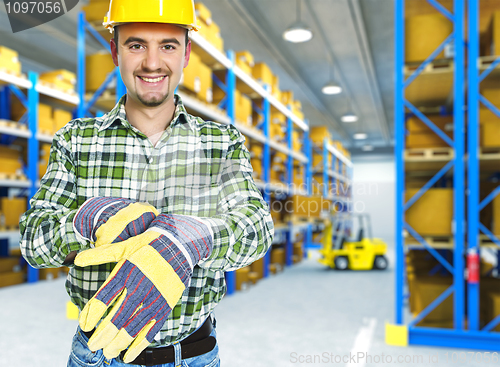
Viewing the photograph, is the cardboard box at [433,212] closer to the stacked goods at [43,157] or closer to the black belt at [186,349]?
the black belt at [186,349]

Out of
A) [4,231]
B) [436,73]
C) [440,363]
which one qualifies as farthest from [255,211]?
[4,231]

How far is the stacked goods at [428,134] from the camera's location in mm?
4574

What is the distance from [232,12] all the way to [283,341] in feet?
23.3

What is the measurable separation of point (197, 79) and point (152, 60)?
4861 mm

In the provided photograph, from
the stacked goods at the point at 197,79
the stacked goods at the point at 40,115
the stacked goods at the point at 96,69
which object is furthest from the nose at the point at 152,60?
the stacked goods at the point at 40,115

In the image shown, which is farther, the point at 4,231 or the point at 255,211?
the point at 4,231

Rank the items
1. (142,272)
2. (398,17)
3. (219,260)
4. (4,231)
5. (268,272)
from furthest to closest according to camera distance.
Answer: (268,272) → (4,231) → (398,17) → (219,260) → (142,272)

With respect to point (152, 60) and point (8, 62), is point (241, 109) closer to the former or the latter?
point (8, 62)

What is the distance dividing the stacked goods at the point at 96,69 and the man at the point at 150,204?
187 inches

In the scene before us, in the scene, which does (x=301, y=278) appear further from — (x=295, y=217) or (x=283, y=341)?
(x=283, y=341)

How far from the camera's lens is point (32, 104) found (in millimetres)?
7594

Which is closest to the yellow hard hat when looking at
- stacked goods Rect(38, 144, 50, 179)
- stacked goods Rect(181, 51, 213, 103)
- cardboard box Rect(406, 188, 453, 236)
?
cardboard box Rect(406, 188, 453, 236)

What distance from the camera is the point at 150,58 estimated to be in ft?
3.74

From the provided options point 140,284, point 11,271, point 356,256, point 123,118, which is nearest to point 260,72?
point 356,256
